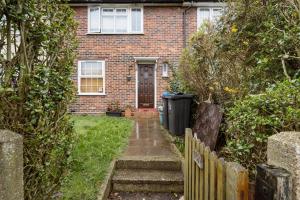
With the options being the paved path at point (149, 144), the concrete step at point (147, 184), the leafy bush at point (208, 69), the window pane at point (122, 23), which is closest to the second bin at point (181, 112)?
the leafy bush at point (208, 69)

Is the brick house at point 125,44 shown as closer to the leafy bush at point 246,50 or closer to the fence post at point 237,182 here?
the leafy bush at point 246,50

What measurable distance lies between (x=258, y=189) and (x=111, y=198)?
3.32 m

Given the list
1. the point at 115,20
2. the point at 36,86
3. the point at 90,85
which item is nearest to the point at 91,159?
the point at 36,86

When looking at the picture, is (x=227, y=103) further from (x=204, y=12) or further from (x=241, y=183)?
(x=204, y=12)

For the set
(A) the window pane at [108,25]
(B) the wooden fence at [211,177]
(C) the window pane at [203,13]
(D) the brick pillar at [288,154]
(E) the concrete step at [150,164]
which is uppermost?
(C) the window pane at [203,13]

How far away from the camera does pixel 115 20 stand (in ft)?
48.3

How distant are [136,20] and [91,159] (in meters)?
10.3

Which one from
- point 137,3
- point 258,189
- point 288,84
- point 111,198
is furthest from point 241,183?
point 137,3

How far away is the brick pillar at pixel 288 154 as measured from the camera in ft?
4.88

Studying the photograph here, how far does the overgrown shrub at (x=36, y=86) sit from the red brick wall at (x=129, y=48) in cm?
1147

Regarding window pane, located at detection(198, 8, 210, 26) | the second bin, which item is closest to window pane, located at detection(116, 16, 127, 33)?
window pane, located at detection(198, 8, 210, 26)

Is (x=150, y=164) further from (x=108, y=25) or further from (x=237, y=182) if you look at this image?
(x=108, y=25)

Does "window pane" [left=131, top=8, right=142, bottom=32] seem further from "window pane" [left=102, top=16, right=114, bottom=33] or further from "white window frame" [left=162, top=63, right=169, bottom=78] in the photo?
"white window frame" [left=162, top=63, right=169, bottom=78]

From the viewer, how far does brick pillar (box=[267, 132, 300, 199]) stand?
4.88 ft
